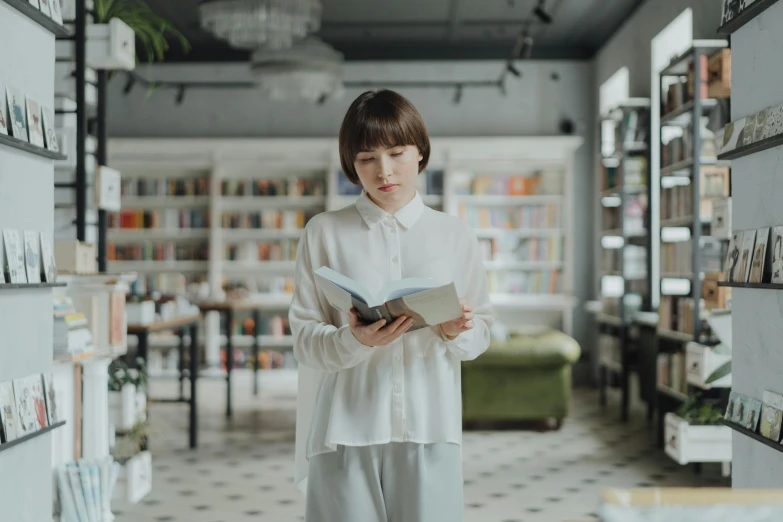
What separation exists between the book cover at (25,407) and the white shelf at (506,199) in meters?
6.91

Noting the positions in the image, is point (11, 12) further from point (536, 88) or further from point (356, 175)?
point (536, 88)

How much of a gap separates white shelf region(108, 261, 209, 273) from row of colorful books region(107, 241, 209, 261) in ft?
0.19

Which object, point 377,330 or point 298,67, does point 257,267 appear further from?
point 377,330

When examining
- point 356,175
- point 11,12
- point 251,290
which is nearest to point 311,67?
point 251,290

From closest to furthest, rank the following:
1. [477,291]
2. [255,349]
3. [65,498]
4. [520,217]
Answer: [477,291]
[65,498]
[255,349]
[520,217]

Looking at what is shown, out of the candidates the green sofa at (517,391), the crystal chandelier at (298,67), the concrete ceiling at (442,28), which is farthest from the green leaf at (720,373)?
the concrete ceiling at (442,28)

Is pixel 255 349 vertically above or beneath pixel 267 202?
beneath

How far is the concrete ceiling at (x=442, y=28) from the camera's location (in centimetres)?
770

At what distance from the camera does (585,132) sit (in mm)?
9000

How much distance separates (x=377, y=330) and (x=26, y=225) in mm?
1223

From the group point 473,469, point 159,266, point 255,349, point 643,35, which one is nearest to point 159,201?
point 159,266

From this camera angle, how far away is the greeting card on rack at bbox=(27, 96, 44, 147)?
2.14 m

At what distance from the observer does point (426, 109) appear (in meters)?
9.10

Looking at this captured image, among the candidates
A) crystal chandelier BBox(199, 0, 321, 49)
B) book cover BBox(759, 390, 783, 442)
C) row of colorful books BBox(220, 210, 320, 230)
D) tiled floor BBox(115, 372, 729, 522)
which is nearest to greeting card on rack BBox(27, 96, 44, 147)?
book cover BBox(759, 390, 783, 442)
